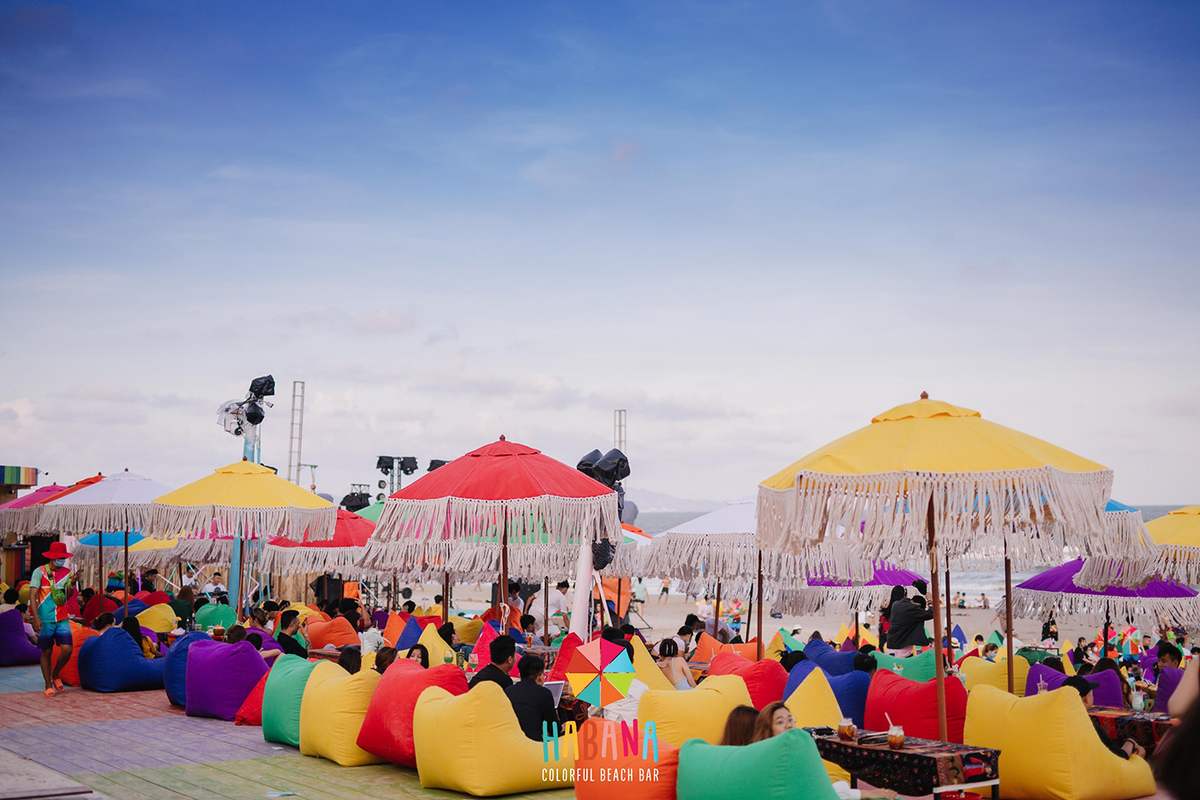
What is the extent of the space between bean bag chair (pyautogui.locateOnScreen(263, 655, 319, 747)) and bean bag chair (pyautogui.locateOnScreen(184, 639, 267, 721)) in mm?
1394

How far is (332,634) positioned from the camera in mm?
14547

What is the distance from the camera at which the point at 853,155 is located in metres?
22.6

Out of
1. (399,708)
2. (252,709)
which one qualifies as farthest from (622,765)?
(252,709)

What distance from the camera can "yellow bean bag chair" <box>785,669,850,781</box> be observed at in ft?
24.8

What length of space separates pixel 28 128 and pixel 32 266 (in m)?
2.73

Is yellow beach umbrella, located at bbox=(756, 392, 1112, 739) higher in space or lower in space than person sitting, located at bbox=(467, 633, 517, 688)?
higher

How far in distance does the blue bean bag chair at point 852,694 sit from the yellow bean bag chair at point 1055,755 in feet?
4.84

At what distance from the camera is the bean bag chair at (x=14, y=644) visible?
51.1 ft

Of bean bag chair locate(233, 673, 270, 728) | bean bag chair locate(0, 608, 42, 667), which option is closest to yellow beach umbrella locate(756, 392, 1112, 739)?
bean bag chair locate(233, 673, 270, 728)

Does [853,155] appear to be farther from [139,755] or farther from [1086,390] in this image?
[139,755]

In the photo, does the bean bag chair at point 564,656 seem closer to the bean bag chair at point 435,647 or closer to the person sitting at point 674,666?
the person sitting at point 674,666

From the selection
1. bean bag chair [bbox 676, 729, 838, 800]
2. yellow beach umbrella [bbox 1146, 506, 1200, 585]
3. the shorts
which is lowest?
the shorts

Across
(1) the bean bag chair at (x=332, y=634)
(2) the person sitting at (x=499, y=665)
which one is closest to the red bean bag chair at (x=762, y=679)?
(2) the person sitting at (x=499, y=665)

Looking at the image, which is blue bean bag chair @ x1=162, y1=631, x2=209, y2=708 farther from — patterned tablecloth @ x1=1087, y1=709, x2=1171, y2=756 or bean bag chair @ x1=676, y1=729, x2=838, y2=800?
patterned tablecloth @ x1=1087, y1=709, x2=1171, y2=756
